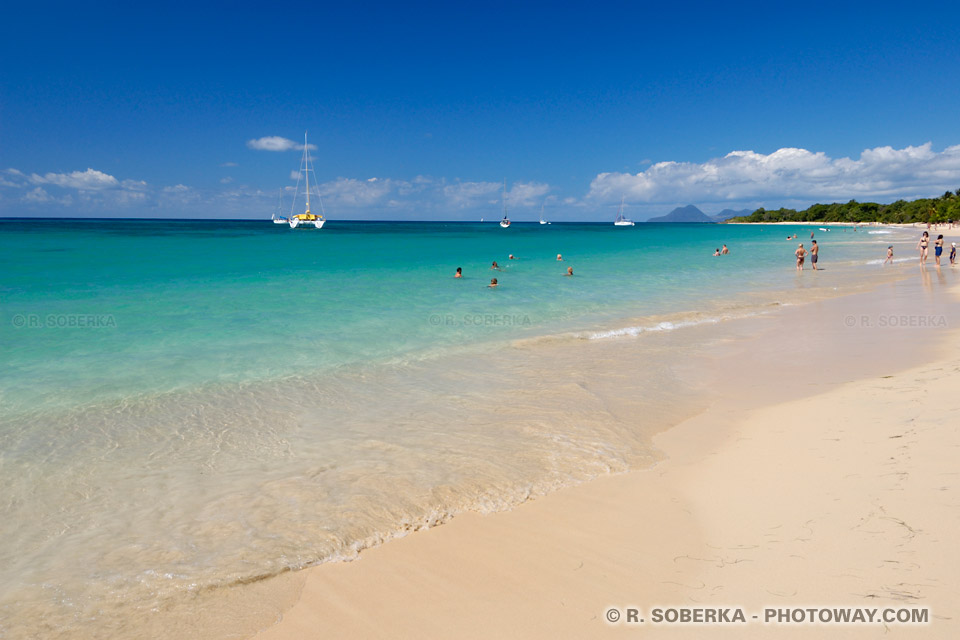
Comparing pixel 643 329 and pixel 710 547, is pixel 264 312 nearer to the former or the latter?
pixel 643 329

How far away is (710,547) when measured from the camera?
463 centimetres

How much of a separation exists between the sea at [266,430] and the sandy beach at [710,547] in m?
0.52

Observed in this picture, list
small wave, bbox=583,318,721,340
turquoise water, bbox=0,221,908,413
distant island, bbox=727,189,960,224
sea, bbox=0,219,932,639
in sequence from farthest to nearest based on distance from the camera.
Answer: distant island, bbox=727,189,960,224
small wave, bbox=583,318,721,340
turquoise water, bbox=0,221,908,413
sea, bbox=0,219,932,639

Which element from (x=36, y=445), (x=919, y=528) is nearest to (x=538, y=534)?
(x=919, y=528)

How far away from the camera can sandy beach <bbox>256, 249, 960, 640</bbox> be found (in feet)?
12.6

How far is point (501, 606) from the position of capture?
158 inches

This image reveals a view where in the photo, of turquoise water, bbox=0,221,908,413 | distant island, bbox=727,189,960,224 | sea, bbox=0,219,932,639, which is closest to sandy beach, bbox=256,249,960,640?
sea, bbox=0,219,932,639

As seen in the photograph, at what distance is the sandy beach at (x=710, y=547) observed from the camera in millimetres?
3842

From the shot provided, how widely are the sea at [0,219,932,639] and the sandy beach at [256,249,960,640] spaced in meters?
0.52

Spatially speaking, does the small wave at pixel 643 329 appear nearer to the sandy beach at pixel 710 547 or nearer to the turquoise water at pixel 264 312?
the turquoise water at pixel 264 312

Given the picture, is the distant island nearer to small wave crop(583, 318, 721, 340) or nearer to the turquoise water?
the turquoise water

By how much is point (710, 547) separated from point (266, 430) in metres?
6.30

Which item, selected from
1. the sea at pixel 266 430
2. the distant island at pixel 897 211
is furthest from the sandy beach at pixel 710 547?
the distant island at pixel 897 211

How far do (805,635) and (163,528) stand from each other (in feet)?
18.7
